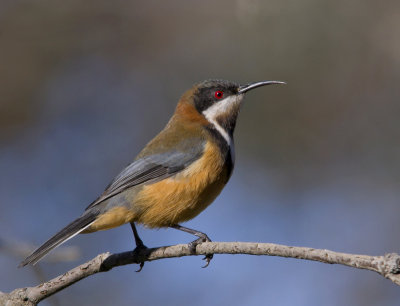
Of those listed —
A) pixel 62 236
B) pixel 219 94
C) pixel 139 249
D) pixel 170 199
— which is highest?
pixel 219 94

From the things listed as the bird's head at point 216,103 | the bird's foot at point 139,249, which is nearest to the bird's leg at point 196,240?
the bird's foot at point 139,249

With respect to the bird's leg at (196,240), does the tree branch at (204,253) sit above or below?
below

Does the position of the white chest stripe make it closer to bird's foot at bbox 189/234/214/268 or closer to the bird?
the bird

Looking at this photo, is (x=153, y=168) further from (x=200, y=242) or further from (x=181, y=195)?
(x=200, y=242)

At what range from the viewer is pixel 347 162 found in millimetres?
8383

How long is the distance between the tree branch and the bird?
408mm

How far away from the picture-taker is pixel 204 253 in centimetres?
457

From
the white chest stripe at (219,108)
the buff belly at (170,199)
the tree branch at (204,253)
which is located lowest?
the tree branch at (204,253)

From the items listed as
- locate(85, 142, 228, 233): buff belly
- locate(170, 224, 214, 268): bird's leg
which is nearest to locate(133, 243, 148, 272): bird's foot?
locate(85, 142, 228, 233): buff belly

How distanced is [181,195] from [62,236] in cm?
112

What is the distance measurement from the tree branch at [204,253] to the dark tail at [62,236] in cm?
26

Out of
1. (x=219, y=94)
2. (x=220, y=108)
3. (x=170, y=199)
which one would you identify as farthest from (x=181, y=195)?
(x=219, y=94)

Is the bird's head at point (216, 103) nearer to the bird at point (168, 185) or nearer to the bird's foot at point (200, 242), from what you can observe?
the bird at point (168, 185)

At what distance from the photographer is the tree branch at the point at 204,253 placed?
329 cm
